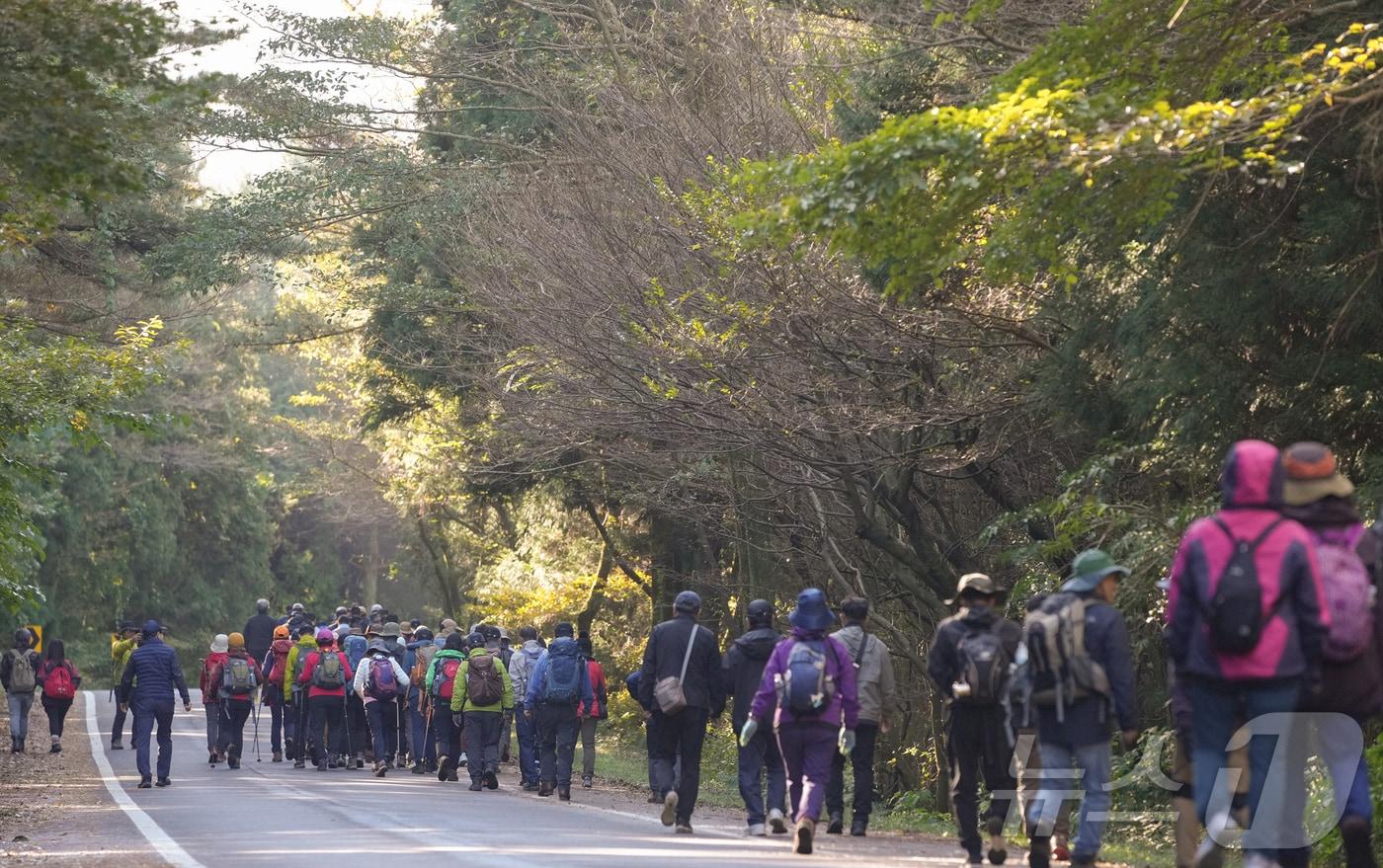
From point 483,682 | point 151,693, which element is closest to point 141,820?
point 483,682

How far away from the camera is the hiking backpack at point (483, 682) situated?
19016 millimetres

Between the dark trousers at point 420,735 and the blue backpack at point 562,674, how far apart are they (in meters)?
4.55

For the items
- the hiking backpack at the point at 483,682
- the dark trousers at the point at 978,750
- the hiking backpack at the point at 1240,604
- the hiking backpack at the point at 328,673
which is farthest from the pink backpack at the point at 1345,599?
the hiking backpack at the point at 328,673

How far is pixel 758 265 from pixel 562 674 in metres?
4.77

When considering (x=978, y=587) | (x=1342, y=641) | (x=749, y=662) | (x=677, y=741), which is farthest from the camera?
(x=749, y=662)

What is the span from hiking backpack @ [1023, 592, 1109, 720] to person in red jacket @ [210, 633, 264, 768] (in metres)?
14.2

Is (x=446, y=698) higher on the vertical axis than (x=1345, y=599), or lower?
lower

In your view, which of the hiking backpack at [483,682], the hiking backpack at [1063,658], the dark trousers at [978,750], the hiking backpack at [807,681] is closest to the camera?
the hiking backpack at [1063,658]

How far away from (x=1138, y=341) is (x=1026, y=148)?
383 cm

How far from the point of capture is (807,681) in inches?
468

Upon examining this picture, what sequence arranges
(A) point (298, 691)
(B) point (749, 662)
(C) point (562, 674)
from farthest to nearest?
(A) point (298, 691)
(C) point (562, 674)
(B) point (749, 662)

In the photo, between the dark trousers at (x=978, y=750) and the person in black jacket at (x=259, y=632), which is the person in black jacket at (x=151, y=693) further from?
the dark trousers at (x=978, y=750)

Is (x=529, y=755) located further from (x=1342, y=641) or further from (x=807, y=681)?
(x=1342, y=641)

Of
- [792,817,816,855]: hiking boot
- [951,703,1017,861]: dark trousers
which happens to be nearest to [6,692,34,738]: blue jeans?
[792,817,816,855]: hiking boot
